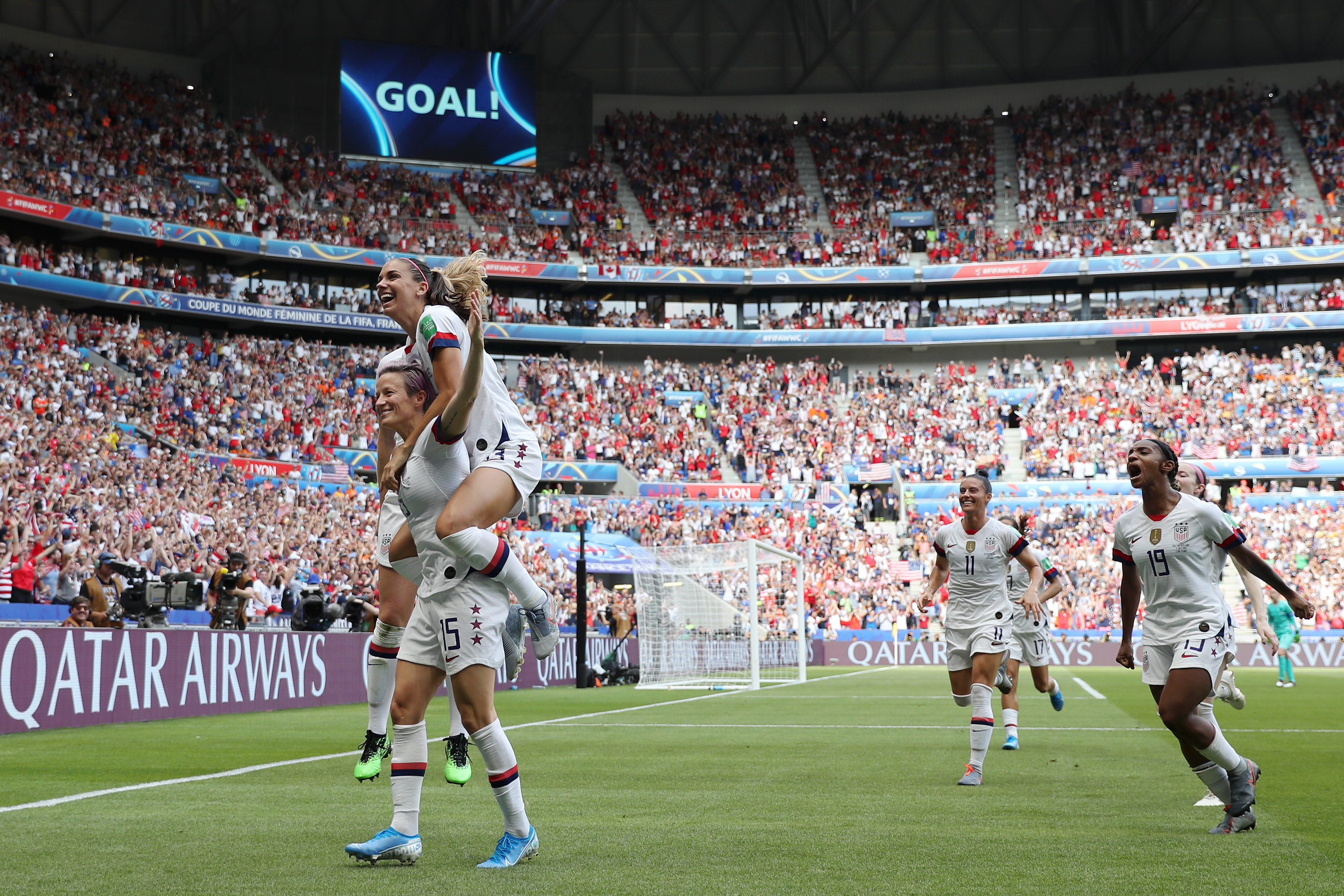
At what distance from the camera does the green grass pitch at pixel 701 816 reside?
5.04 m

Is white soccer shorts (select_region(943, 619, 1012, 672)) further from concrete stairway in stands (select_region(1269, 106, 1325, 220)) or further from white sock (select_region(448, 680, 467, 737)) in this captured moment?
concrete stairway in stands (select_region(1269, 106, 1325, 220))

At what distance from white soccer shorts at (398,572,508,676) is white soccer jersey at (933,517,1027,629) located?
551 cm

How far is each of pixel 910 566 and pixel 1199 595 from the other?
123ft

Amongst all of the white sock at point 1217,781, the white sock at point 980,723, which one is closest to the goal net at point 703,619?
the white sock at point 980,723

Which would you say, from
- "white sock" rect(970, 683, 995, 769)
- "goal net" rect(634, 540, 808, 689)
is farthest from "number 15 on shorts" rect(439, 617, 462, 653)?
"goal net" rect(634, 540, 808, 689)

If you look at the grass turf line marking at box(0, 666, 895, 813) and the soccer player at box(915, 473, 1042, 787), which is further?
the soccer player at box(915, 473, 1042, 787)

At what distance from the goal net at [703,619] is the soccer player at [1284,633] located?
994cm

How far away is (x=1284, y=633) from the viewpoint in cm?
2520

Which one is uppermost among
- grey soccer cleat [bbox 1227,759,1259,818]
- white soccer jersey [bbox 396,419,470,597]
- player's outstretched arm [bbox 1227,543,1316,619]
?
white soccer jersey [bbox 396,419,470,597]

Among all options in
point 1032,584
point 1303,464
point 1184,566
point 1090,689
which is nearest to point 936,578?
point 1032,584

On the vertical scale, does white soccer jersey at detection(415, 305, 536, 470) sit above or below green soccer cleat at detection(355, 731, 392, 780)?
above

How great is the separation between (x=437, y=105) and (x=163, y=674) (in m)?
40.7

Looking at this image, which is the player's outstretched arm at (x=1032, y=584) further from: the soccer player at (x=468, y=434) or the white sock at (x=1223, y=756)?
the soccer player at (x=468, y=434)

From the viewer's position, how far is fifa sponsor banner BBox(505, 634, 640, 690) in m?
25.3
